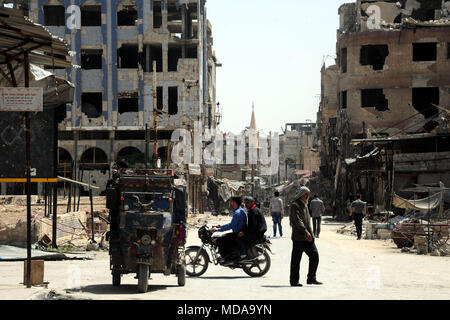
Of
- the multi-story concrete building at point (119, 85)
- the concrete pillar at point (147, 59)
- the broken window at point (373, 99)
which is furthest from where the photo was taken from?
the concrete pillar at point (147, 59)

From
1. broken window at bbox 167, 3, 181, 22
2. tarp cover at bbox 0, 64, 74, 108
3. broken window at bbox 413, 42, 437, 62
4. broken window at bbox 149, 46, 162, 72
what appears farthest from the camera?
broken window at bbox 167, 3, 181, 22

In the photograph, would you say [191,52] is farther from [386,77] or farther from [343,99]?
[386,77]

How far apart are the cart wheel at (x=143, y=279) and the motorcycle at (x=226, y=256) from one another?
2.78 metres

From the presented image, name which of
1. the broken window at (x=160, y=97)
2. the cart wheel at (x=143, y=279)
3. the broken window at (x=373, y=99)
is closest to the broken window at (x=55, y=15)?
the broken window at (x=160, y=97)

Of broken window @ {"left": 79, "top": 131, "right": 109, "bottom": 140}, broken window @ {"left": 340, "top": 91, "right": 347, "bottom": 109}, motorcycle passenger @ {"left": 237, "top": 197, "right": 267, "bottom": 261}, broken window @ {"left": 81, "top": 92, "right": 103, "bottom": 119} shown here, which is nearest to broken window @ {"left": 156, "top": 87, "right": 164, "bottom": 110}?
broken window @ {"left": 81, "top": 92, "right": 103, "bottom": 119}

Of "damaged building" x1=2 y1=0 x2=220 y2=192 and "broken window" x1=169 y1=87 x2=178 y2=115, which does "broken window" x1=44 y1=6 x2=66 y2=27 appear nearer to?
"damaged building" x1=2 y1=0 x2=220 y2=192

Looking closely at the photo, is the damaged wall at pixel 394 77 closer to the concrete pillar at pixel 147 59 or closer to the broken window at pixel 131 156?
the concrete pillar at pixel 147 59

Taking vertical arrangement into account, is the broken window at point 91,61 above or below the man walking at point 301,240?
above

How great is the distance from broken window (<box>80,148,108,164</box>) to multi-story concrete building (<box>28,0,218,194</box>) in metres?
0.12

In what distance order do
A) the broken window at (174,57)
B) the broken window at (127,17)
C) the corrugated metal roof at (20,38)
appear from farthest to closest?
the broken window at (174,57)
the broken window at (127,17)
the corrugated metal roof at (20,38)

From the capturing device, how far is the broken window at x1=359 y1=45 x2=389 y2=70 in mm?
55219

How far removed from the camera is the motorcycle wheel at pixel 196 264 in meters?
15.6

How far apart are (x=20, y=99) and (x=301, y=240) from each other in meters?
4.97
